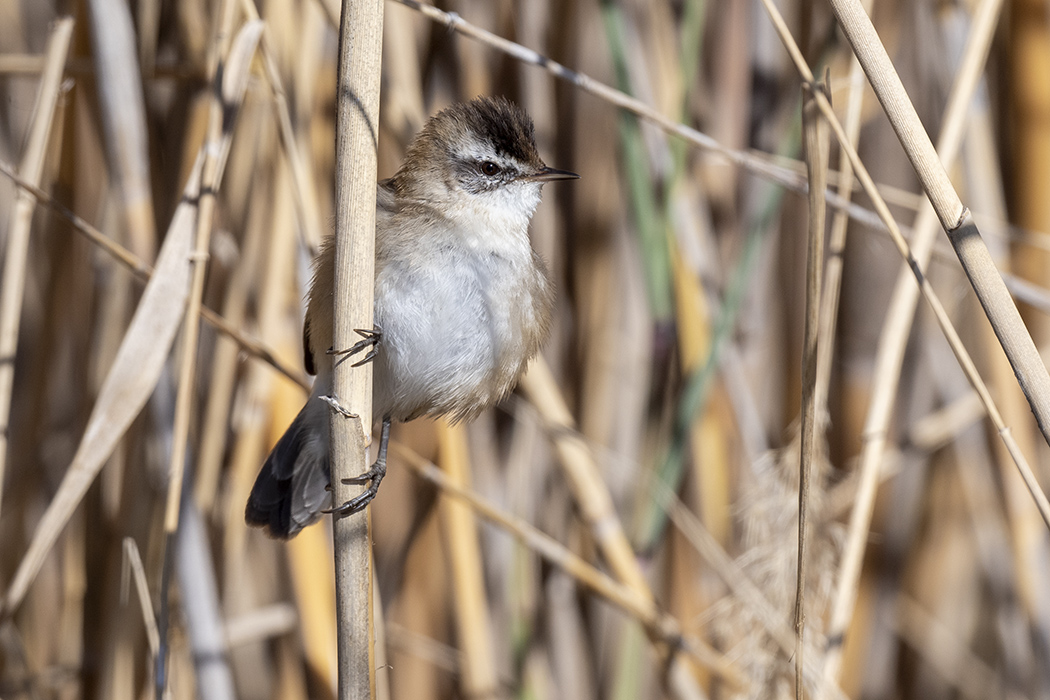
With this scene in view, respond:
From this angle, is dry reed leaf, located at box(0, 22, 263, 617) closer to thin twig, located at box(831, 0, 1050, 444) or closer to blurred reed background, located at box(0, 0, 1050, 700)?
blurred reed background, located at box(0, 0, 1050, 700)

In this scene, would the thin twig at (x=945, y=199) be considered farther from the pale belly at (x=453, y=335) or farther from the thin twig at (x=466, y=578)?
the thin twig at (x=466, y=578)

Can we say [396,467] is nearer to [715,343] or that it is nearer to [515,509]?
[515,509]

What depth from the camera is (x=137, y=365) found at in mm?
1109

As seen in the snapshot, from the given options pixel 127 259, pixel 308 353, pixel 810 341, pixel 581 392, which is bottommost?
pixel 810 341

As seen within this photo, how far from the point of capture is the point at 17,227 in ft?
4.02

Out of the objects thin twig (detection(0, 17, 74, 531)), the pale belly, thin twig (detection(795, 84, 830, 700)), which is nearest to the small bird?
the pale belly

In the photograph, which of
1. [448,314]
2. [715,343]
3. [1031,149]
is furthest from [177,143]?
[1031,149]

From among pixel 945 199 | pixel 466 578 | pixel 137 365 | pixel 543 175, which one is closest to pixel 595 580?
pixel 466 578

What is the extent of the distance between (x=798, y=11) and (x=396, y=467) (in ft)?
4.22

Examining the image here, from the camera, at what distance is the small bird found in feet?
4.00

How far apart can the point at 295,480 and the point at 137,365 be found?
34cm

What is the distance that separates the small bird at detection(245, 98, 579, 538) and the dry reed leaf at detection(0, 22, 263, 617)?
21 centimetres

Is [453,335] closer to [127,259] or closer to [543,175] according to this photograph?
[543,175]

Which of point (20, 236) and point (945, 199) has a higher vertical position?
point (20, 236)
